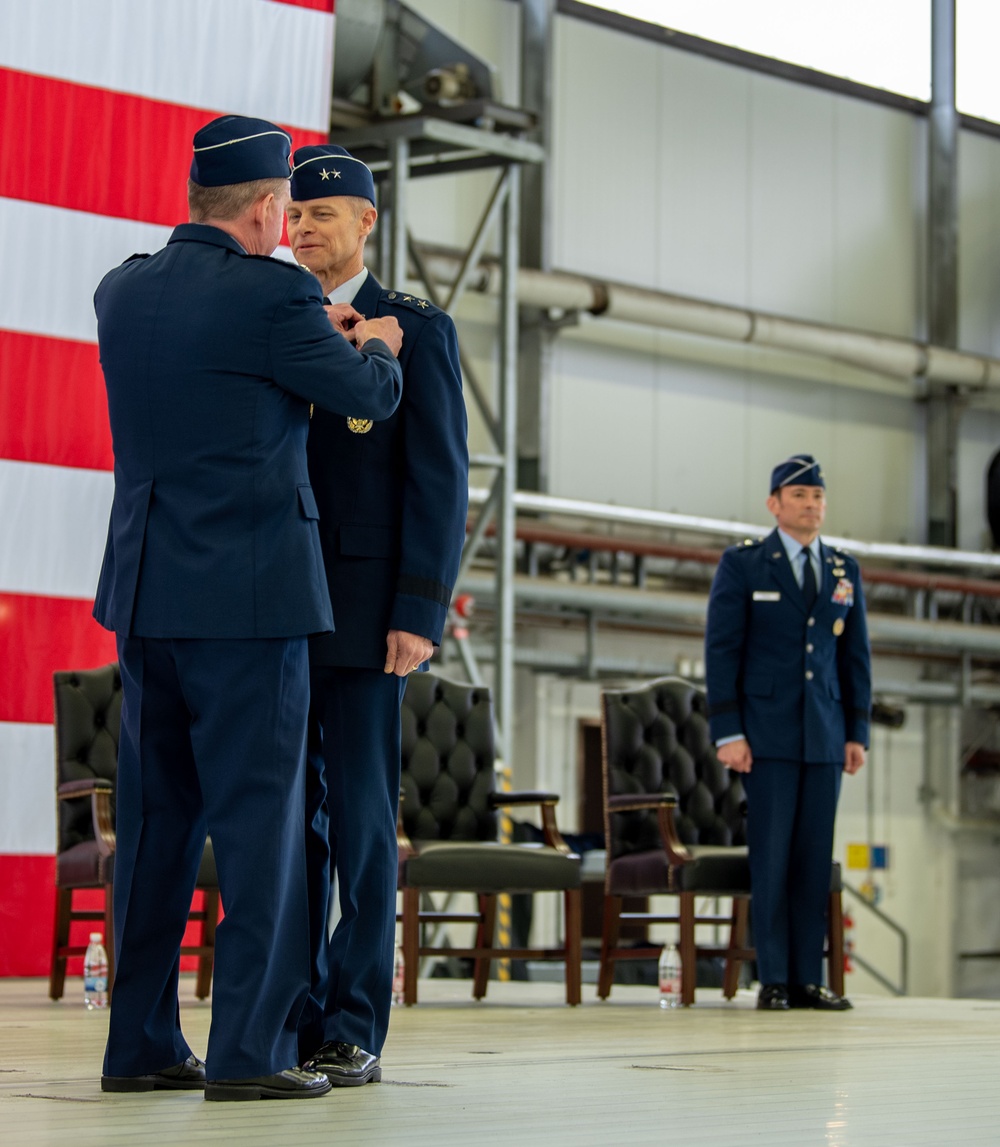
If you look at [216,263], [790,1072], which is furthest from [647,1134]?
[216,263]

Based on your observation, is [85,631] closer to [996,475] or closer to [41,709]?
[41,709]

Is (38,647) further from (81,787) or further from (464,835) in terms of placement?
(464,835)

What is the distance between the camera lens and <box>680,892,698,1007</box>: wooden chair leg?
16.4ft

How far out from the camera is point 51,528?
5.35 meters

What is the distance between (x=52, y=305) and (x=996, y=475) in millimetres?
9377

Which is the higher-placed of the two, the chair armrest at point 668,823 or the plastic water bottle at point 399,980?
the chair armrest at point 668,823

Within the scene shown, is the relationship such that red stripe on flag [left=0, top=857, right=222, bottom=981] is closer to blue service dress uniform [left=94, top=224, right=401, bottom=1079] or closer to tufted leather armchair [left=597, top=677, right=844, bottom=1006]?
tufted leather armchair [left=597, top=677, right=844, bottom=1006]

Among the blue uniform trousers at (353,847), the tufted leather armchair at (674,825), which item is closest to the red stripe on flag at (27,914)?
the tufted leather armchair at (674,825)

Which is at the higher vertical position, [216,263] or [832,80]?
[832,80]

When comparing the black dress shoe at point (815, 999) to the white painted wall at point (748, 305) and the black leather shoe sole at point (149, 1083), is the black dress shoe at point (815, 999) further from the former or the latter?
the white painted wall at point (748, 305)

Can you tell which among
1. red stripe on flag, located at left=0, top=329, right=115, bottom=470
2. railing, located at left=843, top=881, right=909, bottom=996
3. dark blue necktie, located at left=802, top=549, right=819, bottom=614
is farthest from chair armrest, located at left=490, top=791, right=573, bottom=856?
railing, located at left=843, top=881, right=909, bottom=996

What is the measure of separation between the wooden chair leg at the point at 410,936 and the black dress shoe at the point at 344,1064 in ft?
7.20

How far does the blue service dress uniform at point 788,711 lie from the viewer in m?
4.86

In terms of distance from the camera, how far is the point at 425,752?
5.21m
